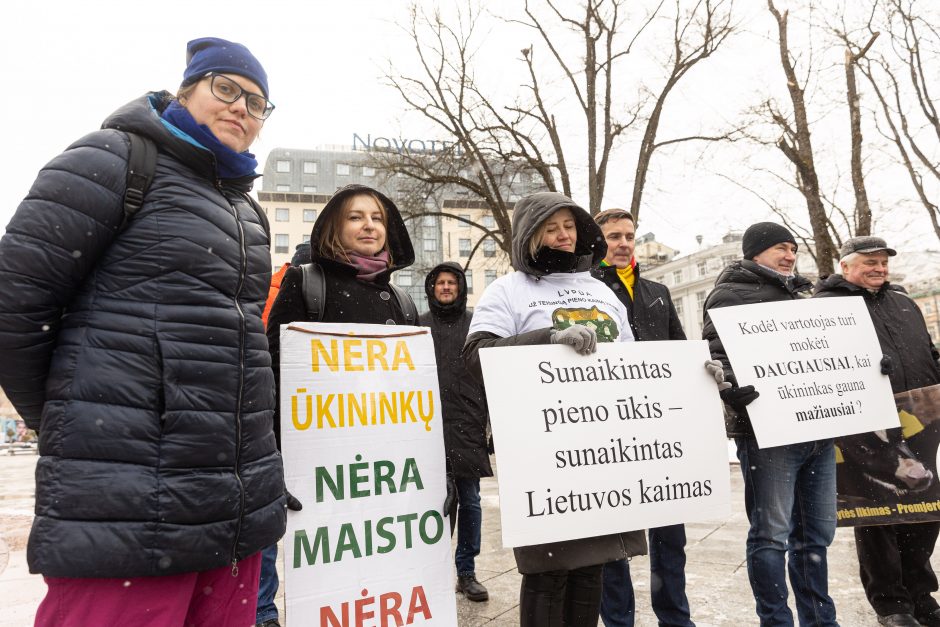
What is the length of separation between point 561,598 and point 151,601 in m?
1.32

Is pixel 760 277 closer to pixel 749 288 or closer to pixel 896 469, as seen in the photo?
pixel 749 288

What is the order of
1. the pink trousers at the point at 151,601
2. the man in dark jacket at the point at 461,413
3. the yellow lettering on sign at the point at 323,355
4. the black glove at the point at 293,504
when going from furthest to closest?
the man in dark jacket at the point at 461,413 < the yellow lettering on sign at the point at 323,355 < the black glove at the point at 293,504 < the pink trousers at the point at 151,601

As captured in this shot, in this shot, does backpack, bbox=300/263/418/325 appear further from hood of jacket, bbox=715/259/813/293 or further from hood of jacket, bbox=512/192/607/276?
hood of jacket, bbox=715/259/813/293

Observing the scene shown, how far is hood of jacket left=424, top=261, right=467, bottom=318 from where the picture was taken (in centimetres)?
451

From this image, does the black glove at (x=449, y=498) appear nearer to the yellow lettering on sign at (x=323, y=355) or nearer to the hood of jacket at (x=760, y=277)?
the yellow lettering on sign at (x=323, y=355)

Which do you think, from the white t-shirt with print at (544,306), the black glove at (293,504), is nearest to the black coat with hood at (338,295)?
the white t-shirt with print at (544,306)

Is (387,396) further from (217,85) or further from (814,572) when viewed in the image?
(814,572)

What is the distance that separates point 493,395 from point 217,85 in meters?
1.31

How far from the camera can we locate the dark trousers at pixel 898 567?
315cm

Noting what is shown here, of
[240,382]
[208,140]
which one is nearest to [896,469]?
[240,382]

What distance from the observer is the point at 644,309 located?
10.8ft

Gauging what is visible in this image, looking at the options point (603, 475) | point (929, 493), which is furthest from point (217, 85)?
point (929, 493)

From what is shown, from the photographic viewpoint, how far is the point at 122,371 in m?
1.35

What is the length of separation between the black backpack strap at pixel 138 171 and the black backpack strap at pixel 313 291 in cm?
91
